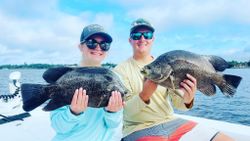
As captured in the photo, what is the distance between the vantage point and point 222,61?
305 centimetres

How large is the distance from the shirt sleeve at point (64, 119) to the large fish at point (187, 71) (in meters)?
0.69

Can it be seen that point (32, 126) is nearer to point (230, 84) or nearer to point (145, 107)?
point (145, 107)

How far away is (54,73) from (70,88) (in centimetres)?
18

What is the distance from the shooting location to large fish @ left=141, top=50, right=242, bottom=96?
2.80 m

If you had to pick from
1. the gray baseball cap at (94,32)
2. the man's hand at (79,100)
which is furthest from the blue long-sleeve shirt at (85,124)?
the gray baseball cap at (94,32)

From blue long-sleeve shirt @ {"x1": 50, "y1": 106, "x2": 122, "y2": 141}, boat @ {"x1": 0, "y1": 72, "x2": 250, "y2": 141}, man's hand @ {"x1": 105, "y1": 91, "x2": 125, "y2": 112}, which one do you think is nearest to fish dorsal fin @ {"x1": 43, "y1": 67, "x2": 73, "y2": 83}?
blue long-sleeve shirt @ {"x1": 50, "y1": 106, "x2": 122, "y2": 141}

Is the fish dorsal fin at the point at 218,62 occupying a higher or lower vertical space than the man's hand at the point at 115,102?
higher

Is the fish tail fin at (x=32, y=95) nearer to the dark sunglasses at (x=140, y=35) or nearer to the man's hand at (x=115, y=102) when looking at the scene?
the man's hand at (x=115, y=102)

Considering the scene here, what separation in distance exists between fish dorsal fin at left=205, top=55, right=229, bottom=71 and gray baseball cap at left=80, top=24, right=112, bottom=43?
924mm

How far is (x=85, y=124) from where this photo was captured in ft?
9.62

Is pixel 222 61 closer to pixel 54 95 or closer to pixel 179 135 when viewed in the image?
pixel 179 135

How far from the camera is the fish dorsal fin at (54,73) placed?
8.71ft

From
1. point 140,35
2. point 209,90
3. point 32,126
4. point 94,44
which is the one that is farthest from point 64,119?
point 32,126

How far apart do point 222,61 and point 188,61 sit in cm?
38
